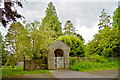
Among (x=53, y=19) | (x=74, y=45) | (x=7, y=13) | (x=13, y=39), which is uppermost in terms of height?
(x=53, y=19)

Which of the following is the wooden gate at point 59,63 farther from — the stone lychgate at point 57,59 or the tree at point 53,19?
the tree at point 53,19

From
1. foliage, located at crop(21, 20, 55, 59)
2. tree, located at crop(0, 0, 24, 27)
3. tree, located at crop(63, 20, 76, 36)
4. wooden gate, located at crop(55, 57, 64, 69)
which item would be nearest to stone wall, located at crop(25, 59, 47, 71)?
foliage, located at crop(21, 20, 55, 59)

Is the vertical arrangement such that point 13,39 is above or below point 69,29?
below

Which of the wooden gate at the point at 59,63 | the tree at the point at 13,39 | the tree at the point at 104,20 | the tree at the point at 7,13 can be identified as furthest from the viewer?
the tree at the point at 104,20

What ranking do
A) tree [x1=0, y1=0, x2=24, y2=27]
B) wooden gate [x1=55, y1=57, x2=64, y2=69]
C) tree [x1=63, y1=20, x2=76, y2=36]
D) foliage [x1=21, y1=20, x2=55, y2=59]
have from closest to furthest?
tree [x1=0, y1=0, x2=24, y2=27] < foliage [x1=21, y1=20, x2=55, y2=59] < wooden gate [x1=55, y1=57, x2=64, y2=69] < tree [x1=63, y1=20, x2=76, y2=36]

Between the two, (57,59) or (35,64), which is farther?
(57,59)

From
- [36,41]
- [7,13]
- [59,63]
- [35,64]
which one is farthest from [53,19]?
[7,13]

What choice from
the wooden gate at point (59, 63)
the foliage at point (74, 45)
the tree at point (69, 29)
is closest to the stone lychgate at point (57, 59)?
the wooden gate at point (59, 63)

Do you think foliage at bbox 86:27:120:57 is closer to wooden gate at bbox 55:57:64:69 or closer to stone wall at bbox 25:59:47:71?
wooden gate at bbox 55:57:64:69

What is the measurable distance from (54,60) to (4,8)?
9171 millimetres

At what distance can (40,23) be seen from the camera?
17219 millimetres

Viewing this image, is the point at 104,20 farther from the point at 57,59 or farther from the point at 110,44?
the point at 57,59

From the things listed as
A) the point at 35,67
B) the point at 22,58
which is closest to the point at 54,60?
the point at 35,67

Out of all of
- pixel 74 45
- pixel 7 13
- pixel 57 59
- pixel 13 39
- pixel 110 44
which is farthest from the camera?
pixel 74 45
